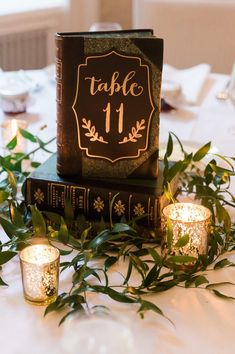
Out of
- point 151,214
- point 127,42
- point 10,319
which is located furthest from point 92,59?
point 10,319

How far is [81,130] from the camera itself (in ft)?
3.00

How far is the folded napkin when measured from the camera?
5.30 feet

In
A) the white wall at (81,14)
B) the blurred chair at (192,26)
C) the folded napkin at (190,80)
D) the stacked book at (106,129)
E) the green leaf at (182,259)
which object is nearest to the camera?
the green leaf at (182,259)

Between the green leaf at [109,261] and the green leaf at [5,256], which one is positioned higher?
the green leaf at [5,256]

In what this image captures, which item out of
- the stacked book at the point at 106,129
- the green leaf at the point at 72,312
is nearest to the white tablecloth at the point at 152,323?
the green leaf at the point at 72,312

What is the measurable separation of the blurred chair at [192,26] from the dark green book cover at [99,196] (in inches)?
58.4

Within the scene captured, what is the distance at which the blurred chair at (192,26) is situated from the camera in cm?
227

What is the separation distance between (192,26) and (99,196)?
161 centimetres

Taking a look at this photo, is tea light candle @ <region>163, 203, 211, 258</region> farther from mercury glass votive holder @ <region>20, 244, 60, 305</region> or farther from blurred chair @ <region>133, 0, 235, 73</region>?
blurred chair @ <region>133, 0, 235, 73</region>

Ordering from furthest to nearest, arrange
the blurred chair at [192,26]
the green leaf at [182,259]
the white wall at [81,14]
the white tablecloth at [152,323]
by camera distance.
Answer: the white wall at [81,14] → the blurred chair at [192,26] → the green leaf at [182,259] → the white tablecloth at [152,323]

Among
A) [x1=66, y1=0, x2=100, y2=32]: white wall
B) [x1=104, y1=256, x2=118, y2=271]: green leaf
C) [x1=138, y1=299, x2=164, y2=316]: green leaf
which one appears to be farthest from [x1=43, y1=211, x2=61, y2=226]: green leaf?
[x1=66, y1=0, x2=100, y2=32]: white wall

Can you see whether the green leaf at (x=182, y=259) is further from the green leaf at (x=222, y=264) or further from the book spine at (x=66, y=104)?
the book spine at (x=66, y=104)

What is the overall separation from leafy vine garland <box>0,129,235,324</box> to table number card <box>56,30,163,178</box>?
2.5 inches

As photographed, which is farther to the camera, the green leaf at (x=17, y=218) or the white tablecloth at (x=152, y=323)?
the green leaf at (x=17, y=218)
